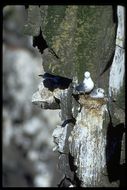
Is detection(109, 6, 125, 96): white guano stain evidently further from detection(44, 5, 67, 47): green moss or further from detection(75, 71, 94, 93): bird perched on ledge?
detection(44, 5, 67, 47): green moss

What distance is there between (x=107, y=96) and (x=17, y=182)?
527 centimetres

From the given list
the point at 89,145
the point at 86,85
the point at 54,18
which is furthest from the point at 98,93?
the point at 54,18

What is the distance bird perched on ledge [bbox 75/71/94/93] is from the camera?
2.17 metres

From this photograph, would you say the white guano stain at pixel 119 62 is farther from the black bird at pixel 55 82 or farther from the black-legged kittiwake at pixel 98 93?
the black bird at pixel 55 82

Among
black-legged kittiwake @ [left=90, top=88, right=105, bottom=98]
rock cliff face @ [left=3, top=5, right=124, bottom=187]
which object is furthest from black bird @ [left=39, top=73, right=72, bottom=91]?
black-legged kittiwake @ [left=90, top=88, right=105, bottom=98]

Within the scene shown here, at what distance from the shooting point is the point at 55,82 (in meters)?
2.42

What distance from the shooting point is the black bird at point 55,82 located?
2367mm

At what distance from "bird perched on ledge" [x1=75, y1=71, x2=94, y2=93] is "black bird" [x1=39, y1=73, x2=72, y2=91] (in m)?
0.12

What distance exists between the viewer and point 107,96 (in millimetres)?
2207

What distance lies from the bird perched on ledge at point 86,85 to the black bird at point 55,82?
0.39ft

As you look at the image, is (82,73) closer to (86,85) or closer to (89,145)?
(86,85)

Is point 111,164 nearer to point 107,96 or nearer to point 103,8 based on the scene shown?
point 107,96

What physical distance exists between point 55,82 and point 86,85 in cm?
26

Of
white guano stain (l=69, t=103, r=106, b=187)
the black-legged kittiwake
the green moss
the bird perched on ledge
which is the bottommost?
white guano stain (l=69, t=103, r=106, b=187)
